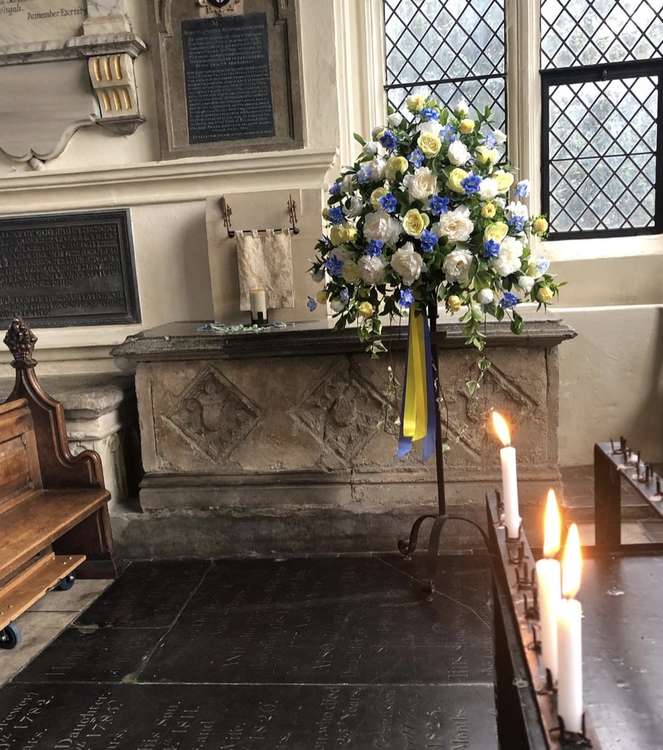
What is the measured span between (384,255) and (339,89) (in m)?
1.93

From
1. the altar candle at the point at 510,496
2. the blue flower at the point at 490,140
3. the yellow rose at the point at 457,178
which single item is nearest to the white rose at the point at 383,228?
the yellow rose at the point at 457,178

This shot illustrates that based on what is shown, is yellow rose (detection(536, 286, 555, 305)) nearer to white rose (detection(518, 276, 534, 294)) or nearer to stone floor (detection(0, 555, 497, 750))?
white rose (detection(518, 276, 534, 294))

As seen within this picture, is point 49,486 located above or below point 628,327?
below

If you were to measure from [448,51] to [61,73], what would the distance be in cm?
229

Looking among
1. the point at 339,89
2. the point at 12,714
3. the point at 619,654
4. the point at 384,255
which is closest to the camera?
the point at 619,654

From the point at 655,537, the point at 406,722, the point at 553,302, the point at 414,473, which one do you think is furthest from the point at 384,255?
the point at 553,302

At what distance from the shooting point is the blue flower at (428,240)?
2.45 m

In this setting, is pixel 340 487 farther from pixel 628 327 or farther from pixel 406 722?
pixel 628 327

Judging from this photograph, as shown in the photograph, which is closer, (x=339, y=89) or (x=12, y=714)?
(x=12, y=714)

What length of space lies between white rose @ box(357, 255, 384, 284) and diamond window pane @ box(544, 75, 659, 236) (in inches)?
93.6

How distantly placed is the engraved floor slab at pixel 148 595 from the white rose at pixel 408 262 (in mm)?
1613

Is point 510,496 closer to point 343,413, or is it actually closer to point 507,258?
point 507,258

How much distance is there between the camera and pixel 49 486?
3.30 metres

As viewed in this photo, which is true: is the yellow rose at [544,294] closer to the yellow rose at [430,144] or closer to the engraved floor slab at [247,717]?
the yellow rose at [430,144]
